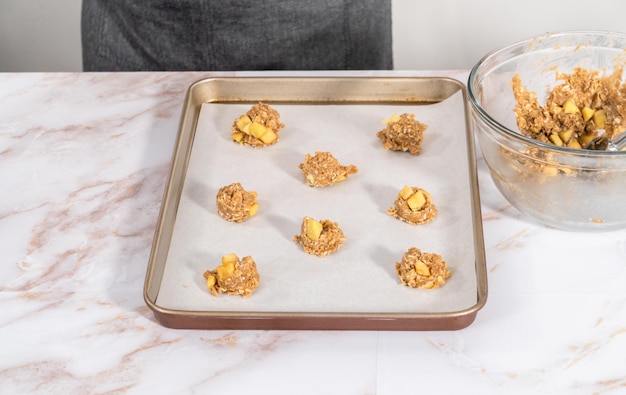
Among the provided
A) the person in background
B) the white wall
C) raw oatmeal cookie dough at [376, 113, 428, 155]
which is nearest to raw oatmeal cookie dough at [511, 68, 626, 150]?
raw oatmeal cookie dough at [376, 113, 428, 155]

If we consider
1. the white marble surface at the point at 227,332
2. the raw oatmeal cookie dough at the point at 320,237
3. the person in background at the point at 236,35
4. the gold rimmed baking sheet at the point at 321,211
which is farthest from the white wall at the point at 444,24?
the raw oatmeal cookie dough at the point at 320,237

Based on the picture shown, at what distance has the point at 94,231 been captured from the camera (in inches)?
41.8

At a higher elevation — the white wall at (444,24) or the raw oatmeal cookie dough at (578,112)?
the raw oatmeal cookie dough at (578,112)

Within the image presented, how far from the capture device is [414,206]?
100 cm

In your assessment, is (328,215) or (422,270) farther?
(328,215)

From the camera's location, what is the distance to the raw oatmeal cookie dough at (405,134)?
3.60 ft

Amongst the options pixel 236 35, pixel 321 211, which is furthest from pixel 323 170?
pixel 236 35

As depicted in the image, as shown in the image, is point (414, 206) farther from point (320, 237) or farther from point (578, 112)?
point (578, 112)

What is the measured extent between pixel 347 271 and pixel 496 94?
1.08 feet

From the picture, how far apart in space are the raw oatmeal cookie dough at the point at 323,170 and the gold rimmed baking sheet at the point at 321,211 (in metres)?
0.01

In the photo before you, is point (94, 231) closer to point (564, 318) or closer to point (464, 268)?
point (464, 268)

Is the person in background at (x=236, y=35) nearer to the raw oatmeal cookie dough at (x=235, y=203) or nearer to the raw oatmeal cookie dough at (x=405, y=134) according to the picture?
the raw oatmeal cookie dough at (x=405, y=134)

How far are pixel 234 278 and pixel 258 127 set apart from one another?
28cm

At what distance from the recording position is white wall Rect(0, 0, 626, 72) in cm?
235
